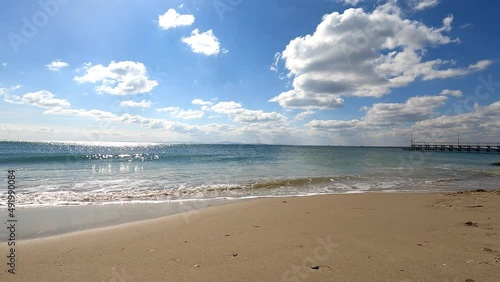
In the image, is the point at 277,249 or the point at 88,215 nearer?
the point at 277,249

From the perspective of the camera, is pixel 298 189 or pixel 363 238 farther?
pixel 298 189

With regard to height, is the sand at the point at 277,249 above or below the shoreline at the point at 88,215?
above

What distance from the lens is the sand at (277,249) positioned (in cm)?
428

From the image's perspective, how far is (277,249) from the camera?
17.5 feet

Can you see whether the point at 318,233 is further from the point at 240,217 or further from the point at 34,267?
the point at 34,267

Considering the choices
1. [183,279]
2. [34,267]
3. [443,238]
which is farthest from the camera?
[443,238]

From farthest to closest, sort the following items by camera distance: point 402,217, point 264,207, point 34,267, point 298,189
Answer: point 298,189 < point 264,207 < point 402,217 < point 34,267

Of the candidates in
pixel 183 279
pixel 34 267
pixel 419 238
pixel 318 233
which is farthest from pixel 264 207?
pixel 34 267

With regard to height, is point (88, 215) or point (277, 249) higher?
point (277, 249)

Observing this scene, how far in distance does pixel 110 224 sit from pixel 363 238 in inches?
259

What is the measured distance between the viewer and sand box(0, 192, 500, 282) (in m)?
4.28

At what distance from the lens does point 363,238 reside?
5.99 m

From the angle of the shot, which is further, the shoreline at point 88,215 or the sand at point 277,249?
the shoreline at point 88,215

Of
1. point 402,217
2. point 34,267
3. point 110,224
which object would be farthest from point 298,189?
point 34,267
